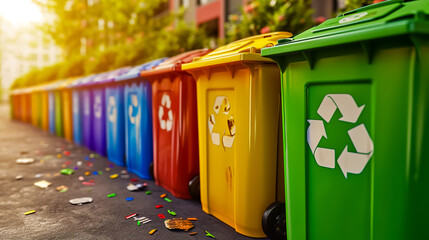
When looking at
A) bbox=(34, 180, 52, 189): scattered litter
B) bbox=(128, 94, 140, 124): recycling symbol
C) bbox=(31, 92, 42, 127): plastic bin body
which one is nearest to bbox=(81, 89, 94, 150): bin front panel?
bbox=(128, 94, 140, 124): recycling symbol

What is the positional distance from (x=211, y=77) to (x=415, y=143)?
1.69m

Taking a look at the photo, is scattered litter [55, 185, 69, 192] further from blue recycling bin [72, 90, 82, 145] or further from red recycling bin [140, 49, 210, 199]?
blue recycling bin [72, 90, 82, 145]

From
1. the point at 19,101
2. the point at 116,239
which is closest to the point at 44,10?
the point at 19,101

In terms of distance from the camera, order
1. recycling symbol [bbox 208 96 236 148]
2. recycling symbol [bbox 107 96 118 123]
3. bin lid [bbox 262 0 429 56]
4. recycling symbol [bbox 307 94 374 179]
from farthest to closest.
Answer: recycling symbol [bbox 107 96 118 123] < recycling symbol [bbox 208 96 236 148] < recycling symbol [bbox 307 94 374 179] < bin lid [bbox 262 0 429 56]

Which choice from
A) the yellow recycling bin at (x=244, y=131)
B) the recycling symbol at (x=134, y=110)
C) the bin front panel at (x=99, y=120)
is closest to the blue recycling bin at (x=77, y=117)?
the bin front panel at (x=99, y=120)

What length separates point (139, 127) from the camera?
4.16 metres

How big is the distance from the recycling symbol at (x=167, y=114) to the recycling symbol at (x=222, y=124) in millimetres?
733

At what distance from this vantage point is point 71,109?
7.32 meters

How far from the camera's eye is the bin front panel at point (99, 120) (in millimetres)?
5566

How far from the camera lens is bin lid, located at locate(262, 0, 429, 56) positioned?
57.2 inches

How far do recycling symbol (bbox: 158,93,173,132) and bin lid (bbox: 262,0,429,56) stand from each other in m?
1.58

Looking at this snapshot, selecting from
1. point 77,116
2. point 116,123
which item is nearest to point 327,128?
point 116,123

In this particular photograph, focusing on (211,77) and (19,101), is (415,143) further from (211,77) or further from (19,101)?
(19,101)

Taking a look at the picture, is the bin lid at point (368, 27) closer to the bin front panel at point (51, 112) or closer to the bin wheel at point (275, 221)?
the bin wheel at point (275, 221)
